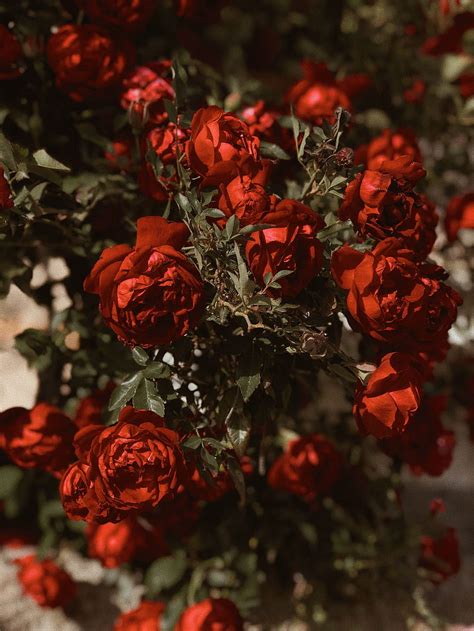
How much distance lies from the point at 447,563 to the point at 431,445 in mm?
386

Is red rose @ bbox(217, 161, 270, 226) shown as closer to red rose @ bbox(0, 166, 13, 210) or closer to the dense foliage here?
the dense foliage

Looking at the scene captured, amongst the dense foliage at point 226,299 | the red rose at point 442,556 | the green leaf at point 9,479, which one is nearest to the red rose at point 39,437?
the dense foliage at point 226,299

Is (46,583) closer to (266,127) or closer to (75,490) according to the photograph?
(75,490)

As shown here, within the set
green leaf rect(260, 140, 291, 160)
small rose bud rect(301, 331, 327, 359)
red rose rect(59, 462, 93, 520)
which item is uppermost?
green leaf rect(260, 140, 291, 160)

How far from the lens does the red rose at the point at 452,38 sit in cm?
183

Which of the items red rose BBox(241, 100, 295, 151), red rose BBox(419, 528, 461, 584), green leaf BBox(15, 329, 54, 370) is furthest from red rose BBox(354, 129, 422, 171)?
red rose BBox(419, 528, 461, 584)

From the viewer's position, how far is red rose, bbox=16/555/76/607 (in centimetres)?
140

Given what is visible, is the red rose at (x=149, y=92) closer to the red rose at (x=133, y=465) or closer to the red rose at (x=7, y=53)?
the red rose at (x=7, y=53)

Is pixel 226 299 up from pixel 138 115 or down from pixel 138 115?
down

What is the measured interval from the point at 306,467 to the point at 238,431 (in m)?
0.39

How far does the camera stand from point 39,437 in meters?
1.17

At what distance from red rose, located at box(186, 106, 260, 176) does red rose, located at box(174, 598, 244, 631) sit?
Result: 0.79 metres

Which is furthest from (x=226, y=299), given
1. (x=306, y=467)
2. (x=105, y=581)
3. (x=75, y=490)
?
(x=105, y=581)

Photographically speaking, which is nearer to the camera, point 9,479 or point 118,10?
point 118,10
